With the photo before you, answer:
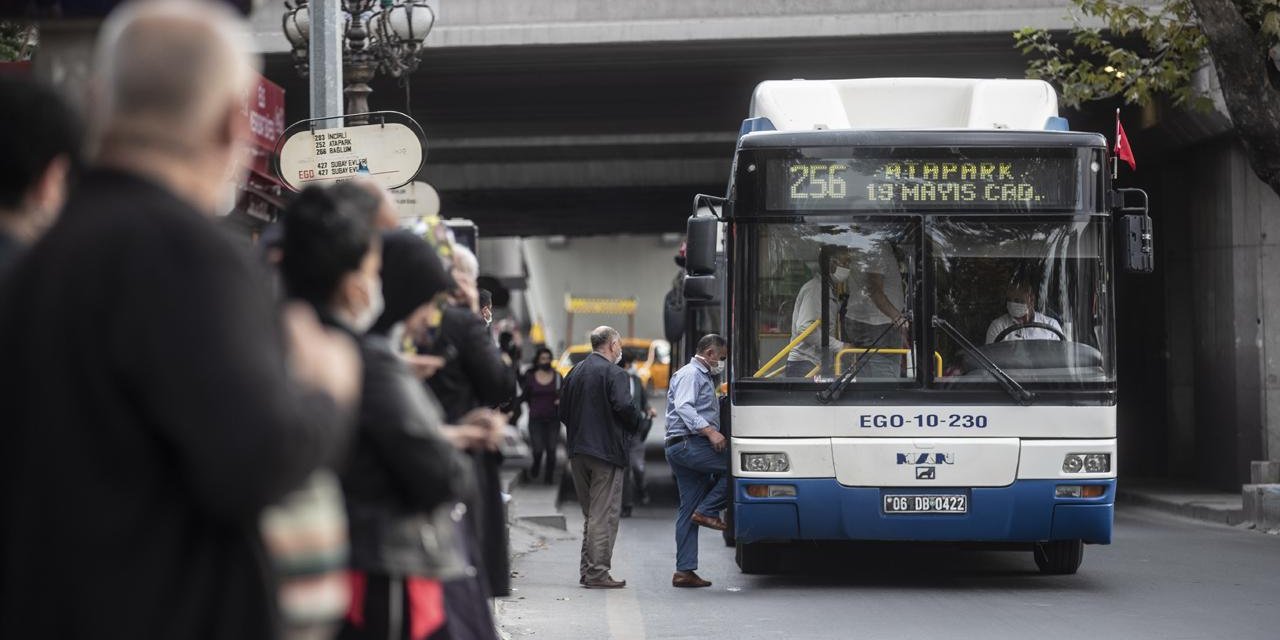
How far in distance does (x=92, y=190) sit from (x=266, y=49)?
18062mm

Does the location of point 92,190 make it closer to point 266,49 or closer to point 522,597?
point 522,597

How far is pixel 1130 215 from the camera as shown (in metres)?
11.1

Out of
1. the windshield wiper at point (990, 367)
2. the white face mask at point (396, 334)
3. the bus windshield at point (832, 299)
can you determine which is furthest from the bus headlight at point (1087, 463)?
the white face mask at point (396, 334)

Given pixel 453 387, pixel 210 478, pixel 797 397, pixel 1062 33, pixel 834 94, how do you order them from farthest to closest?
pixel 1062 33, pixel 834 94, pixel 797 397, pixel 453 387, pixel 210 478

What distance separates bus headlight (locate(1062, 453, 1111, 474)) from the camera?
10.9 meters

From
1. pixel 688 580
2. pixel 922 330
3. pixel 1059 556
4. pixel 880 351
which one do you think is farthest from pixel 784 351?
pixel 1059 556

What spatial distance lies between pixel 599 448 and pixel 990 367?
2767 millimetres

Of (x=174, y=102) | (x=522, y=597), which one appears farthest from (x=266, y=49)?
(x=174, y=102)

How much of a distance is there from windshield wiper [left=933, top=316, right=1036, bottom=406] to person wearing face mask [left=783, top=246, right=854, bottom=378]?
0.63 m

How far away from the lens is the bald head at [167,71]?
2.60 metres

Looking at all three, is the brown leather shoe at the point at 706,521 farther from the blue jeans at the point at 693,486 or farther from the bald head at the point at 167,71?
the bald head at the point at 167,71

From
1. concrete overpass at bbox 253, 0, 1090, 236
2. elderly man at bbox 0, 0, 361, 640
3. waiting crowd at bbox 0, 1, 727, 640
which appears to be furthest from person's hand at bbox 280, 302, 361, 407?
concrete overpass at bbox 253, 0, 1090, 236

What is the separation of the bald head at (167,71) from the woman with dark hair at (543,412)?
61.6 feet

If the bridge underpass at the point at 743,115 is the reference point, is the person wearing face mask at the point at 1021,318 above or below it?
below
